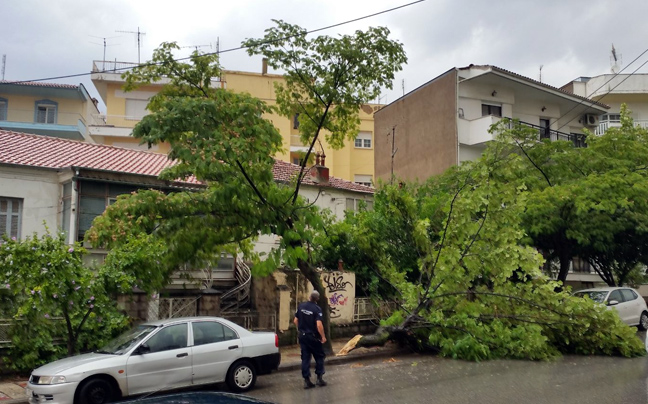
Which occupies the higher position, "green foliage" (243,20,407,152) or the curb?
"green foliage" (243,20,407,152)

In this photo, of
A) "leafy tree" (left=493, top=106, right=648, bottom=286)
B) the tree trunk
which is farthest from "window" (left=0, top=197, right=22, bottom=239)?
"leafy tree" (left=493, top=106, right=648, bottom=286)

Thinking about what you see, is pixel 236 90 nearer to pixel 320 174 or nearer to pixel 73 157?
pixel 320 174

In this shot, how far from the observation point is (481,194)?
14242 mm

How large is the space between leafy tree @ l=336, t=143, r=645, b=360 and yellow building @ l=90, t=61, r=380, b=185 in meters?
21.5

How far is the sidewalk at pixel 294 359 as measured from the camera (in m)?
11.0

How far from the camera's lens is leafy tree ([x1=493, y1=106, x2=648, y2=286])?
19.5 m

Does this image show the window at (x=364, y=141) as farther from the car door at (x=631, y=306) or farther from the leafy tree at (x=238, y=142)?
the leafy tree at (x=238, y=142)

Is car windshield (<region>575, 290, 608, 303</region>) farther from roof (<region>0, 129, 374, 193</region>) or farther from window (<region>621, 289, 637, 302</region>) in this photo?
roof (<region>0, 129, 374, 193</region>)

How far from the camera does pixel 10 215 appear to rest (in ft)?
59.7

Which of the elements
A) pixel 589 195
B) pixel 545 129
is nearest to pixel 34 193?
pixel 589 195

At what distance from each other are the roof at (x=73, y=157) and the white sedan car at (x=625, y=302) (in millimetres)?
10351

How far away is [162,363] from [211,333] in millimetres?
1106

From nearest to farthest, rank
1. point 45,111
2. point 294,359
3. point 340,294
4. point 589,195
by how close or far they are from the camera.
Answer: point 294,359 < point 340,294 < point 589,195 < point 45,111

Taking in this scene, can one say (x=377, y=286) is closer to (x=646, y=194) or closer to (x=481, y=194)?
(x=481, y=194)
